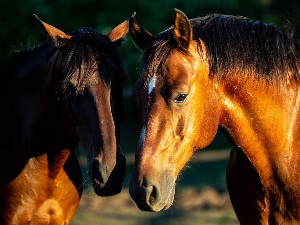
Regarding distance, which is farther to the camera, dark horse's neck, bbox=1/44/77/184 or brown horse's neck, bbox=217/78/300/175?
dark horse's neck, bbox=1/44/77/184

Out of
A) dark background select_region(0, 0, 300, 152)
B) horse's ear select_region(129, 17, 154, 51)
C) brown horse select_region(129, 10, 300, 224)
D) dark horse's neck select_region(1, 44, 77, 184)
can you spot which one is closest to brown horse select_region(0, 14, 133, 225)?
dark horse's neck select_region(1, 44, 77, 184)

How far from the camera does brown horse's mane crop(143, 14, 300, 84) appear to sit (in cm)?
292

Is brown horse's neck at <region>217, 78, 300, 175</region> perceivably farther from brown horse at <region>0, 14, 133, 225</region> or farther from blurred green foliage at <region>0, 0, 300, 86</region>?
blurred green foliage at <region>0, 0, 300, 86</region>

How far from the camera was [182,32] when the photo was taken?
9.48 feet

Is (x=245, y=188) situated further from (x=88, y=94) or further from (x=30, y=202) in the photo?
(x=30, y=202)

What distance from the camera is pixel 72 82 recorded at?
3.34 meters

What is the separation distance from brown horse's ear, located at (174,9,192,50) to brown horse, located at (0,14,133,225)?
2.55 ft

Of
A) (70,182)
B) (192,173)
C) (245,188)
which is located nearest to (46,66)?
(70,182)

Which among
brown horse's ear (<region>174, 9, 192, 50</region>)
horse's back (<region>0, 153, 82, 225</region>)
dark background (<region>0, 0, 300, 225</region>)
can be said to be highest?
brown horse's ear (<region>174, 9, 192, 50</region>)

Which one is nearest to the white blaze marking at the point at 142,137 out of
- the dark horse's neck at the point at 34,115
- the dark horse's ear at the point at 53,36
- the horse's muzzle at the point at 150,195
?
the horse's muzzle at the point at 150,195

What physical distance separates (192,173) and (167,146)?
704 cm

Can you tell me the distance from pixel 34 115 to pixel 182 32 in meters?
1.63

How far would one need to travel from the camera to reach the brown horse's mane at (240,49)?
292 cm

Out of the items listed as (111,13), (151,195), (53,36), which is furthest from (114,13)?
(151,195)
